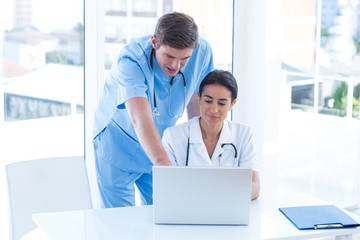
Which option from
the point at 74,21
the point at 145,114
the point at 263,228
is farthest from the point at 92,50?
the point at 263,228

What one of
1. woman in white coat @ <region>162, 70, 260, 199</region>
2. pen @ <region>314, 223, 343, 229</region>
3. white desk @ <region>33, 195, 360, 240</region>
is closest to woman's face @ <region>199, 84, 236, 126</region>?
woman in white coat @ <region>162, 70, 260, 199</region>

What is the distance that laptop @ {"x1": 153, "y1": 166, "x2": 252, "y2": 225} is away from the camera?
5.93 ft

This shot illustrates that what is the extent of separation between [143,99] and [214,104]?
31 centimetres

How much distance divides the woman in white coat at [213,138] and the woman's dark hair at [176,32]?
28cm

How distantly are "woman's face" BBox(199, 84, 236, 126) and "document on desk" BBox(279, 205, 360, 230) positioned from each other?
460mm

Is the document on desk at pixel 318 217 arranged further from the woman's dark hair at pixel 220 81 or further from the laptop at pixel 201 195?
the woman's dark hair at pixel 220 81

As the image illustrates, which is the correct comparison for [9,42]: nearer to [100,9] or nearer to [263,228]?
[100,9]

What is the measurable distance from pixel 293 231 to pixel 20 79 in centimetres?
146

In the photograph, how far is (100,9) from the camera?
2.80m

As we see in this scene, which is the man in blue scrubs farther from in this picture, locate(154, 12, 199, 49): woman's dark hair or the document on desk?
the document on desk

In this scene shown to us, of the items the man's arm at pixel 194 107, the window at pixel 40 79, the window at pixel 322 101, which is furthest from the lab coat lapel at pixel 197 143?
the window at pixel 322 101

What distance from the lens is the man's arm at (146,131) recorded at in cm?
205

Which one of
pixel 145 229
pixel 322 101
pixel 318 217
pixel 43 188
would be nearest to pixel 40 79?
pixel 43 188

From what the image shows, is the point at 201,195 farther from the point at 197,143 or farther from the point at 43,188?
the point at 43,188
